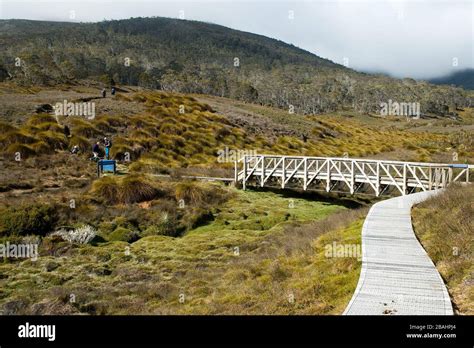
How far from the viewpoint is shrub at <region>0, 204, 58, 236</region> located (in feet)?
61.4

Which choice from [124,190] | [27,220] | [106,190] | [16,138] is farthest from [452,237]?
[16,138]

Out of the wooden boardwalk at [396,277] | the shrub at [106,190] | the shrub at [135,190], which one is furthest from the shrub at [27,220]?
the wooden boardwalk at [396,277]

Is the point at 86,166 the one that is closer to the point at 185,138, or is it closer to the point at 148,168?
the point at 148,168

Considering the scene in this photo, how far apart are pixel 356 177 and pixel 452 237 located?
1496cm

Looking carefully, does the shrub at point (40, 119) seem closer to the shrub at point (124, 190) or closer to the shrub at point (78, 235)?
the shrub at point (124, 190)

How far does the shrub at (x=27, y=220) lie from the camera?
18.7m

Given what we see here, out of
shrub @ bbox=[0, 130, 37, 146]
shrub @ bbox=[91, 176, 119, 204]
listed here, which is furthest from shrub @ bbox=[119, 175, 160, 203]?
shrub @ bbox=[0, 130, 37, 146]

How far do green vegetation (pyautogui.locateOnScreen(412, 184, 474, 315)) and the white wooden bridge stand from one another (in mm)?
6995

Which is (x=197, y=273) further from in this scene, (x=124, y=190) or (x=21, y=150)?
(x=21, y=150)

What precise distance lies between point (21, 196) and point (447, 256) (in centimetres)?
1958

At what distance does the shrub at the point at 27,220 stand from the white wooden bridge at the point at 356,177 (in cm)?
1435

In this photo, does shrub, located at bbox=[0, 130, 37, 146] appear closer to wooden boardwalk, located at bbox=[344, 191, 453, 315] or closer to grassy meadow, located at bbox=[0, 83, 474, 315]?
grassy meadow, located at bbox=[0, 83, 474, 315]

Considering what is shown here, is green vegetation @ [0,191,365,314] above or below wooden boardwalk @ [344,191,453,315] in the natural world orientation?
below
